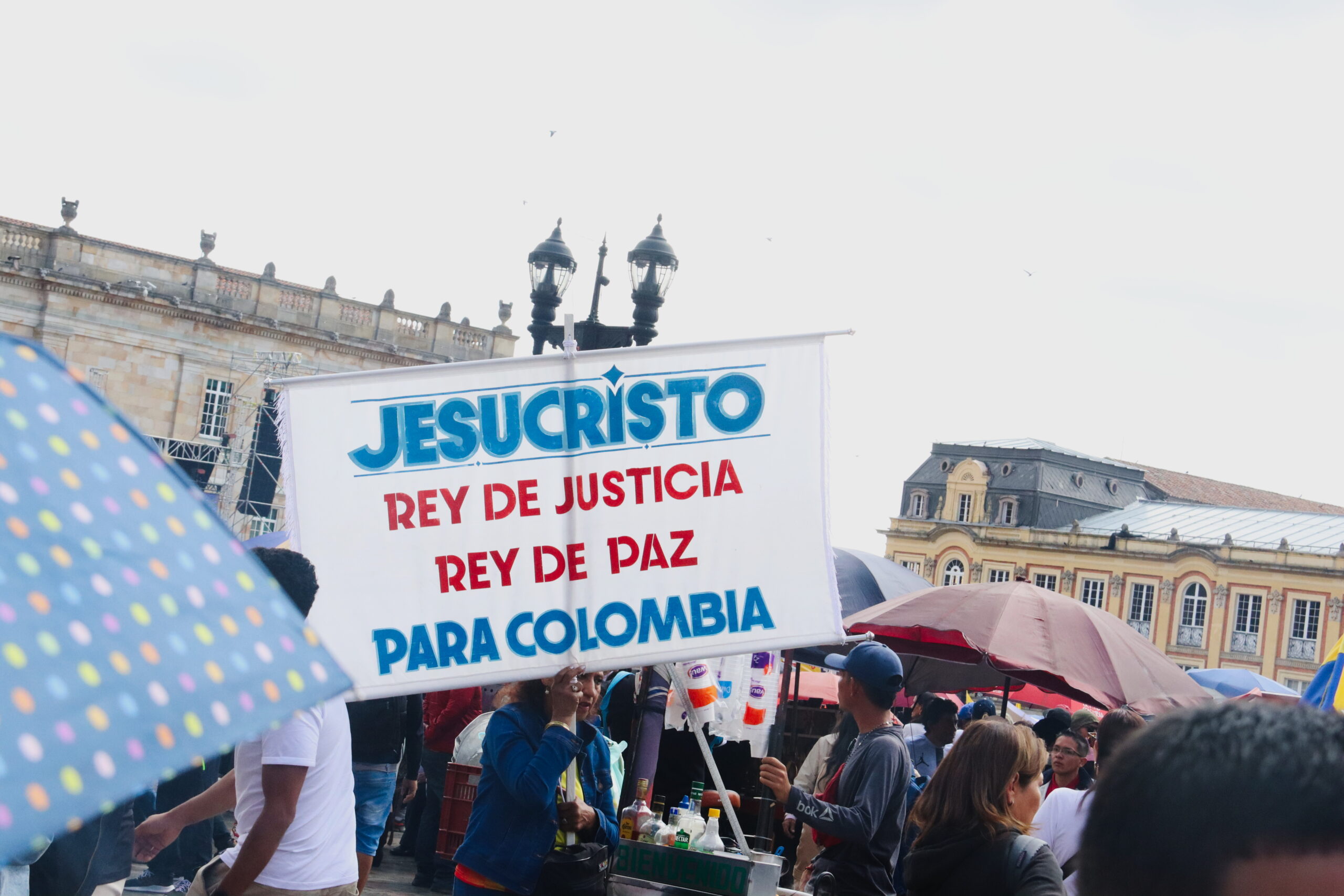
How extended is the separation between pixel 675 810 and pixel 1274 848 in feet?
13.3

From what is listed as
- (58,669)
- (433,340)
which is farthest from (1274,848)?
(433,340)

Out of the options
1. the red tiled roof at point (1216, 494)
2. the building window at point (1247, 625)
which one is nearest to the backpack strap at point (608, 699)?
the building window at point (1247, 625)

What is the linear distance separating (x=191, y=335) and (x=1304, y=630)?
158 ft

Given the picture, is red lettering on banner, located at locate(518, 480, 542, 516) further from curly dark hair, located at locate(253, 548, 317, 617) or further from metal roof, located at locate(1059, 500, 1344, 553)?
metal roof, located at locate(1059, 500, 1344, 553)

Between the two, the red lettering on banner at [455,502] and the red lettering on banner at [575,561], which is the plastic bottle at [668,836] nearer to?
the red lettering on banner at [575,561]

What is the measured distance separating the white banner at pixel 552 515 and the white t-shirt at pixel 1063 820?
114cm

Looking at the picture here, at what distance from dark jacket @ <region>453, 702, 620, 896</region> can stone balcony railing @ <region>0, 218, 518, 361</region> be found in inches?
1503

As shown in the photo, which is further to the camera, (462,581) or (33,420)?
(462,581)

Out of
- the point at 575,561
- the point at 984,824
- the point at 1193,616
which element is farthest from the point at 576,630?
the point at 1193,616

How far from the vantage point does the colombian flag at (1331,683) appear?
517cm

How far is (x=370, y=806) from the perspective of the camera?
6.32 m

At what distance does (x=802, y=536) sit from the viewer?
4312mm

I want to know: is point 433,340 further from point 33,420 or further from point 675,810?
point 33,420

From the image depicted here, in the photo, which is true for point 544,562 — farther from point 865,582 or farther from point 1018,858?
point 865,582
